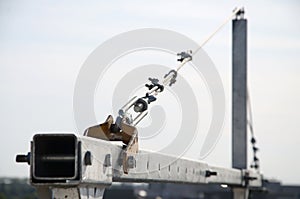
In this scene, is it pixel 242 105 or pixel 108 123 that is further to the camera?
pixel 242 105

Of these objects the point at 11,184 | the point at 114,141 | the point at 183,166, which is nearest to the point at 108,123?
the point at 114,141

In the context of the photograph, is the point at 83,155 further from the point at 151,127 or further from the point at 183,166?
the point at 183,166

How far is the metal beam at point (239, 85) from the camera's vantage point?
2989cm

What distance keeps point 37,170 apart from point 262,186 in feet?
58.2

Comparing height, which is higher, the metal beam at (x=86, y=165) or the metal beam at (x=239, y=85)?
the metal beam at (x=239, y=85)

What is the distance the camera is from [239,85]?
30.2m

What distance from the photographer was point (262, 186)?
2891 cm

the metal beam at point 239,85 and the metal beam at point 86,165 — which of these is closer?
the metal beam at point 86,165

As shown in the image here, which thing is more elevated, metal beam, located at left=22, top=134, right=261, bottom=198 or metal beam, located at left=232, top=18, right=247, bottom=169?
metal beam, located at left=232, top=18, right=247, bottom=169

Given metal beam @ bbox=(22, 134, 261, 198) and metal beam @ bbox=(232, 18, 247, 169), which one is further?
metal beam @ bbox=(232, 18, 247, 169)

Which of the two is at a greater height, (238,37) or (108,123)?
(238,37)

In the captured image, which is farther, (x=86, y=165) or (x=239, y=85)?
(x=239, y=85)

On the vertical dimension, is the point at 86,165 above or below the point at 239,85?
below

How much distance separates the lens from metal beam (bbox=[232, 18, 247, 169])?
29891mm
